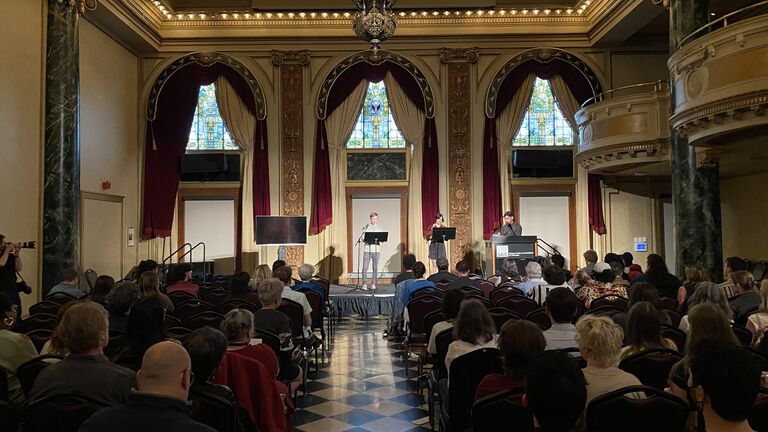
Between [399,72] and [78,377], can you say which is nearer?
[78,377]

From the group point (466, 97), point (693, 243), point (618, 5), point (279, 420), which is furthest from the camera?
point (466, 97)

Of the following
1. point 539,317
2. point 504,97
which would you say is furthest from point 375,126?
point 539,317

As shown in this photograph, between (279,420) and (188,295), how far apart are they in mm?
3395

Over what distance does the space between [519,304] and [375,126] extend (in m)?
8.49

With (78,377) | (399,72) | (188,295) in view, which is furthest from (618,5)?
(78,377)

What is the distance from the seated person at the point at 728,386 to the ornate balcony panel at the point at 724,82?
5896mm

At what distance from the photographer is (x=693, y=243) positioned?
8.61m

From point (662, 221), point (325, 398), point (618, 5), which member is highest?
point (618, 5)

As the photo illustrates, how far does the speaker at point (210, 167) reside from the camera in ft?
42.9

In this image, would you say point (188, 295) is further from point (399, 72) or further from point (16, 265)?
point (399, 72)

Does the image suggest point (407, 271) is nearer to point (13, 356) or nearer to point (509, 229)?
point (509, 229)

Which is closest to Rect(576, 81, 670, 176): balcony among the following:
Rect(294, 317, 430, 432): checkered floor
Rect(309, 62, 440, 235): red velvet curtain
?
Rect(309, 62, 440, 235): red velvet curtain

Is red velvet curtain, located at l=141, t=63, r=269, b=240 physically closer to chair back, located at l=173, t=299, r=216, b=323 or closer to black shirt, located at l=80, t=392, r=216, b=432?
chair back, located at l=173, t=299, r=216, b=323

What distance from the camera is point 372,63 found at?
13133mm
